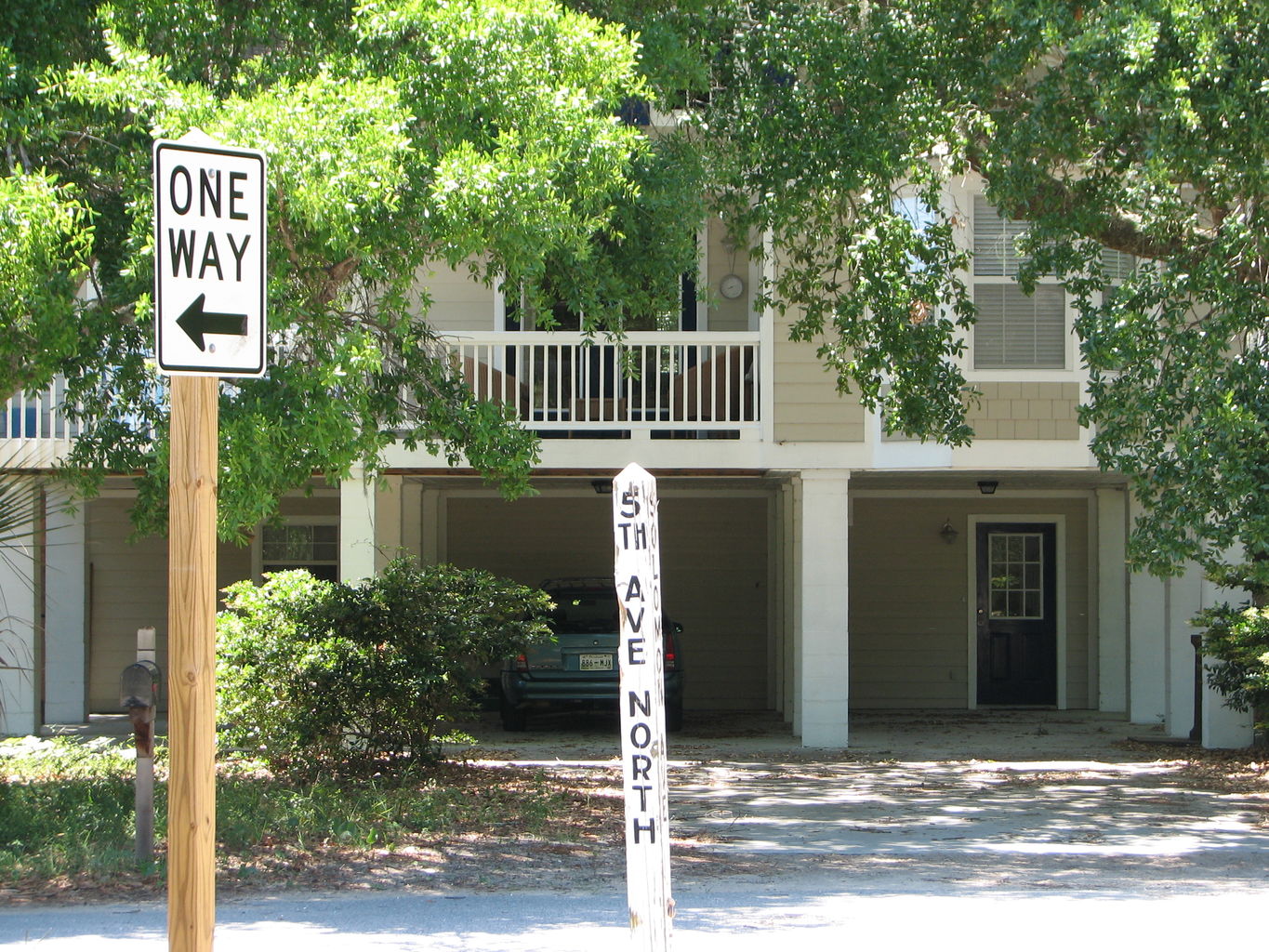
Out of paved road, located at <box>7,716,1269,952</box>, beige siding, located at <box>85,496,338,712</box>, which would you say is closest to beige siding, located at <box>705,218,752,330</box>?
paved road, located at <box>7,716,1269,952</box>

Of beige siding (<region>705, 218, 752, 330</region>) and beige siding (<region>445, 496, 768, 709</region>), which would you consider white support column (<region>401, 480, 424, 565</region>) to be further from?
beige siding (<region>705, 218, 752, 330</region>)

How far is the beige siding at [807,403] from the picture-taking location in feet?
42.0

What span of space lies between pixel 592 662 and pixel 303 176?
8.10 metres

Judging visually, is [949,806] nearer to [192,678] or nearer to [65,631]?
[192,678]

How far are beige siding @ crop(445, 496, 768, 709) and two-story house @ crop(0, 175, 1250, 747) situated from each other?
0.09ft

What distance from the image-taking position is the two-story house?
41.9 feet

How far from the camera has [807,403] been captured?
1284 centimetres

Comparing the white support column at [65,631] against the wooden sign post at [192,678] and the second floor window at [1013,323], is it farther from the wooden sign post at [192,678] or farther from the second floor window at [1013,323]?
the wooden sign post at [192,678]

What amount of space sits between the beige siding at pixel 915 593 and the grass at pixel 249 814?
23.8 feet

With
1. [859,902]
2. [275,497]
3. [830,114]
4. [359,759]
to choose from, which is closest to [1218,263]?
[830,114]

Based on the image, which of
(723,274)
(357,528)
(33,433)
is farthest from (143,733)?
(723,274)

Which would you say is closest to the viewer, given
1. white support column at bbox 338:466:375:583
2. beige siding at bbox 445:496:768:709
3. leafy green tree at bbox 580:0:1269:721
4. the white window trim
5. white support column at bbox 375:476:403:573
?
leafy green tree at bbox 580:0:1269:721

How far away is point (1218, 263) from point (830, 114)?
3.07 metres

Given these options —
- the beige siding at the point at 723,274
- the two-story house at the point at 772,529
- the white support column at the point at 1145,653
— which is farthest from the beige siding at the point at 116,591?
the white support column at the point at 1145,653
